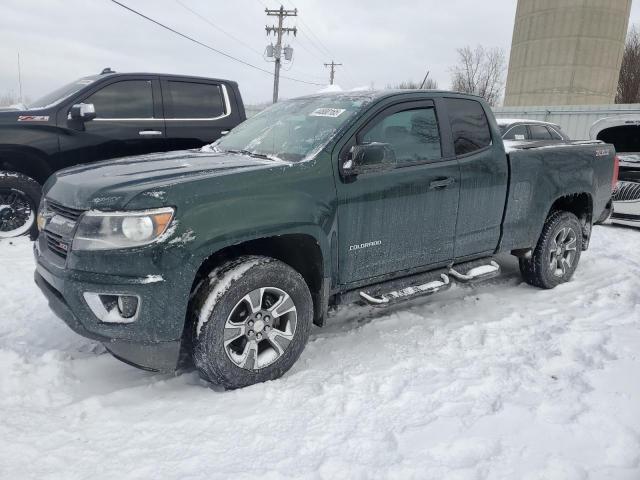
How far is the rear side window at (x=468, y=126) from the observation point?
12.8 ft

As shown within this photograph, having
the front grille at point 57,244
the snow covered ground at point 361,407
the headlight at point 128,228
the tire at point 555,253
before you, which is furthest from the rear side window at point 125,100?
the tire at point 555,253

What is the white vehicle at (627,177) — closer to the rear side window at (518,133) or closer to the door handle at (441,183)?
the rear side window at (518,133)

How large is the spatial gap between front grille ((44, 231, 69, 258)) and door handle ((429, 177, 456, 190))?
2426mm

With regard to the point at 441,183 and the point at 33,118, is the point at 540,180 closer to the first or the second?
the point at 441,183

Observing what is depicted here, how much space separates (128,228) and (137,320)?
48cm

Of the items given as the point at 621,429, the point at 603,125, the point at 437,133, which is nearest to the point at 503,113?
the point at 603,125

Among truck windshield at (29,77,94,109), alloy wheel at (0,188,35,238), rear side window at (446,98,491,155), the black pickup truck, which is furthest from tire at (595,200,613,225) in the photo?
alloy wheel at (0,188,35,238)

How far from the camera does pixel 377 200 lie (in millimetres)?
3301

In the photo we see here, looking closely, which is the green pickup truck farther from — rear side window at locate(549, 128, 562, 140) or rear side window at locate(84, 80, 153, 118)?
rear side window at locate(549, 128, 562, 140)

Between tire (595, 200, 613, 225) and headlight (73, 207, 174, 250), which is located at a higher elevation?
headlight (73, 207, 174, 250)

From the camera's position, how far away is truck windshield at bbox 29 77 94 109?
19.3ft

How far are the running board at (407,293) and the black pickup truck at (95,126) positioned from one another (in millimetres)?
3917

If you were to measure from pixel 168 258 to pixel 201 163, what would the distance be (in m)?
0.85

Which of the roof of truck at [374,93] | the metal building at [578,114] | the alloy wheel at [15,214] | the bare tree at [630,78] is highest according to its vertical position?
the bare tree at [630,78]
